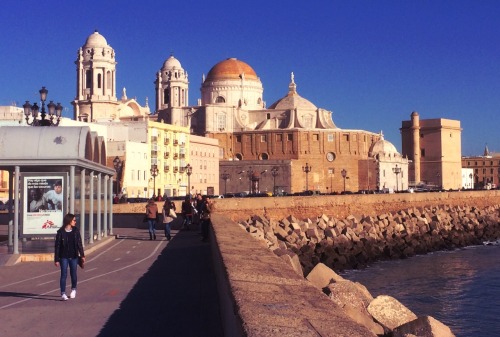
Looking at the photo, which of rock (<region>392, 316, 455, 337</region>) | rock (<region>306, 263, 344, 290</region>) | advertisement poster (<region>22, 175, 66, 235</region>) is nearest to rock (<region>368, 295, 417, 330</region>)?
rock (<region>392, 316, 455, 337</region>)

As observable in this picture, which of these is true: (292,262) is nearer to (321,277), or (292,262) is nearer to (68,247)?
(321,277)

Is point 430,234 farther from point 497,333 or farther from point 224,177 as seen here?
point 224,177

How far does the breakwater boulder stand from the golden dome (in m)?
61.2

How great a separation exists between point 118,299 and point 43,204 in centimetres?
667

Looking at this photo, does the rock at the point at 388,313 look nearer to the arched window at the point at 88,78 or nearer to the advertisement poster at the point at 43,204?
the advertisement poster at the point at 43,204

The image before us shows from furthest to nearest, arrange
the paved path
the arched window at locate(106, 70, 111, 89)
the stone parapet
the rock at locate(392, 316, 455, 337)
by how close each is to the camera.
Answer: the arched window at locate(106, 70, 111, 89) < the rock at locate(392, 316, 455, 337) < the paved path < the stone parapet

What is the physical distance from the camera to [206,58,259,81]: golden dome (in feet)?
370

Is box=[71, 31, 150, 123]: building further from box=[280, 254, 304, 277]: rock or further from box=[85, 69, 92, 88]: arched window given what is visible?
box=[280, 254, 304, 277]: rock

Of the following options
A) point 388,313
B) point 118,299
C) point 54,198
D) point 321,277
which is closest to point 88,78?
point 54,198

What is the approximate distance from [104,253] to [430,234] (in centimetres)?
2884

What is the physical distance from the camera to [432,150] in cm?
12862

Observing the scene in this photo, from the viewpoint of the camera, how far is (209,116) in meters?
106

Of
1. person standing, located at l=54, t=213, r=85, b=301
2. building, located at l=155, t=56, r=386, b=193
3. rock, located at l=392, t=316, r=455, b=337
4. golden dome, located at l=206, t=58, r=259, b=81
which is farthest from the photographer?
golden dome, located at l=206, t=58, r=259, b=81

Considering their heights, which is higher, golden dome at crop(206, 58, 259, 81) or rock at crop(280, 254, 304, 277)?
golden dome at crop(206, 58, 259, 81)
